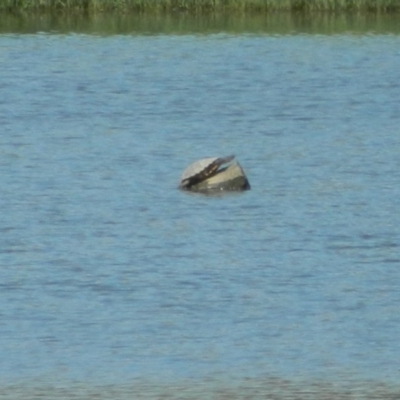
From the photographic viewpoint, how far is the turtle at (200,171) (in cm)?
1484

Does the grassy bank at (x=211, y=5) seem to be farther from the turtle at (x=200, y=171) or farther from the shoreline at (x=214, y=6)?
the turtle at (x=200, y=171)

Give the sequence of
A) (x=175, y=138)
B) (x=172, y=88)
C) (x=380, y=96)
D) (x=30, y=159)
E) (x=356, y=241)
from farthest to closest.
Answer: (x=172, y=88) < (x=380, y=96) < (x=175, y=138) < (x=30, y=159) < (x=356, y=241)

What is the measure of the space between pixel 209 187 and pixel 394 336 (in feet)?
20.4

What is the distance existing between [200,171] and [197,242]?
3042 mm

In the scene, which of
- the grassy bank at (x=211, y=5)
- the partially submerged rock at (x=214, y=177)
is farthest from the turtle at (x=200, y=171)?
the grassy bank at (x=211, y=5)

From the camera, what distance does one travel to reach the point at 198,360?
8.51 m

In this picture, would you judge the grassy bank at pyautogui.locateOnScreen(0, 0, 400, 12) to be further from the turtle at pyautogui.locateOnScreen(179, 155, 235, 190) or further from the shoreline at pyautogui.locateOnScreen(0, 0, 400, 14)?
the turtle at pyautogui.locateOnScreen(179, 155, 235, 190)

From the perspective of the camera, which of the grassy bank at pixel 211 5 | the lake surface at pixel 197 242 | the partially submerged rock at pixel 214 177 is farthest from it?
the grassy bank at pixel 211 5

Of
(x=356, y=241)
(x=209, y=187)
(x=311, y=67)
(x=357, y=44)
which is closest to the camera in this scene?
(x=356, y=241)

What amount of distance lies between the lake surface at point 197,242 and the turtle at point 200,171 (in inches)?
8.1

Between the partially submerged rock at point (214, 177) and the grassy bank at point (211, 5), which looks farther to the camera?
the grassy bank at point (211, 5)

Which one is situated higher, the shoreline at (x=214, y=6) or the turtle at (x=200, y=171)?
the turtle at (x=200, y=171)

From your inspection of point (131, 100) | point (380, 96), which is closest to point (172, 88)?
point (131, 100)

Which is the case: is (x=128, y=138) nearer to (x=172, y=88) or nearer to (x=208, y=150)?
(x=208, y=150)
